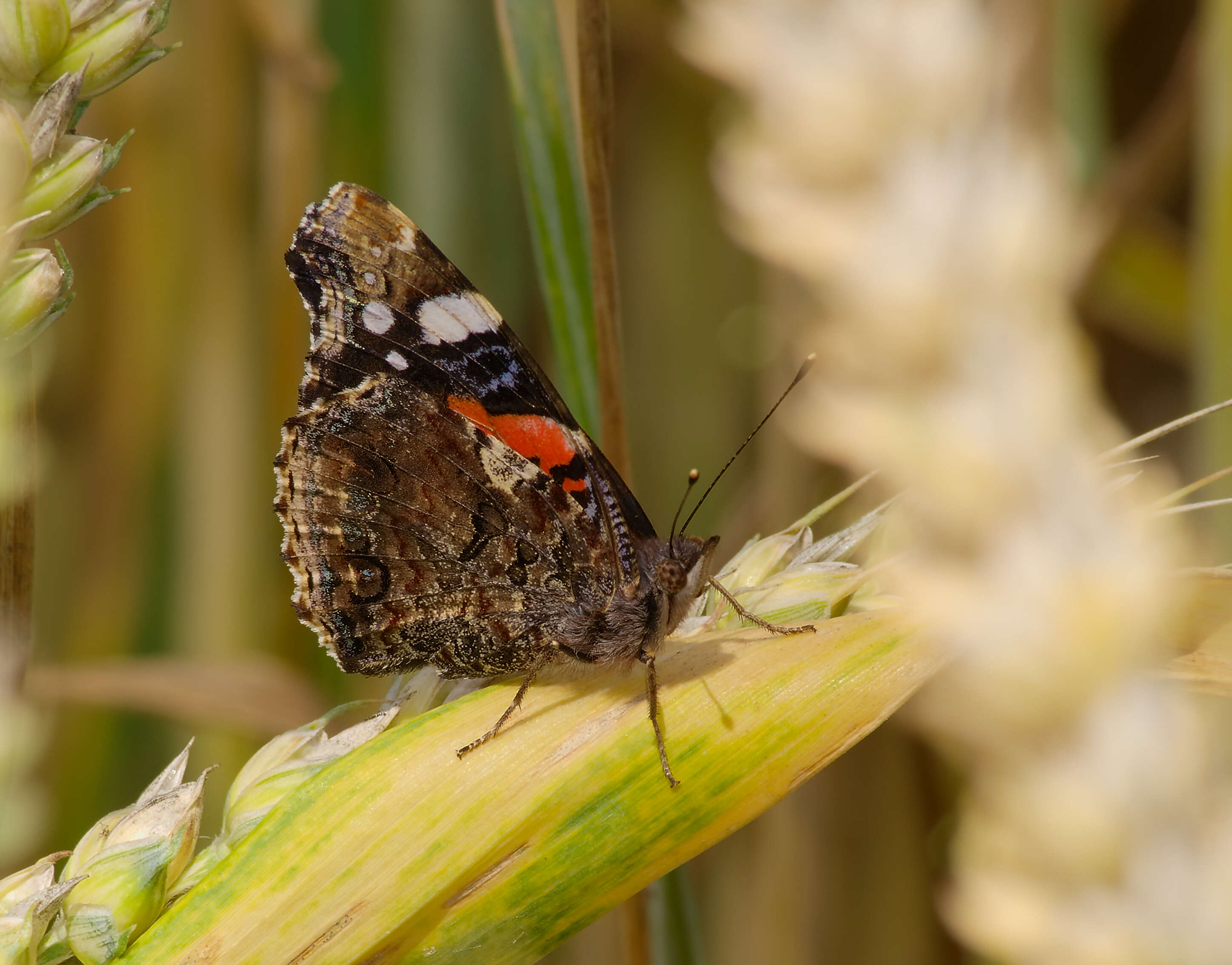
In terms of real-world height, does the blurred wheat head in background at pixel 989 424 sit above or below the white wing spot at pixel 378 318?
above

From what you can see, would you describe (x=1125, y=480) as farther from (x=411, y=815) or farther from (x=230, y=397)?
(x=230, y=397)

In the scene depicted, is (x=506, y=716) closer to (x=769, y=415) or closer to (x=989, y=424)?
(x=769, y=415)

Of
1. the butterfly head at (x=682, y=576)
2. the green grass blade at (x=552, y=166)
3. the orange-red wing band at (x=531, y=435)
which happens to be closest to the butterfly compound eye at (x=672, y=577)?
the butterfly head at (x=682, y=576)

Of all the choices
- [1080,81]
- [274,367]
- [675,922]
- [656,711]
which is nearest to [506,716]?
[656,711]

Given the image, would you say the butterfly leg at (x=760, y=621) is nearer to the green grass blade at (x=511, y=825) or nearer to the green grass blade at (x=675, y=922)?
the green grass blade at (x=511, y=825)

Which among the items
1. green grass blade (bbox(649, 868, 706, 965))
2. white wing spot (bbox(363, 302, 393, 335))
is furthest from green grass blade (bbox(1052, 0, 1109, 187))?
green grass blade (bbox(649, 868, 706, 965))

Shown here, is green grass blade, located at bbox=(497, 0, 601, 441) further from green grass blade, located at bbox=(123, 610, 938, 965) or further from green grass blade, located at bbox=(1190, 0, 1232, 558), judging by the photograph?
green grass blade, located at bbox=(1190, 0, 1232, 558)
